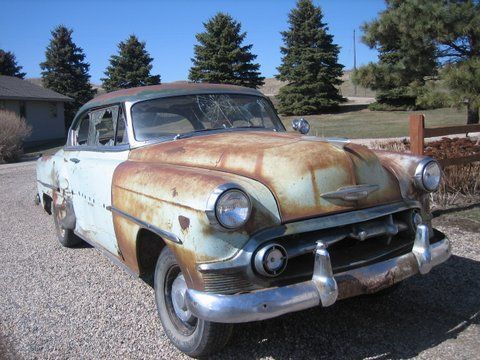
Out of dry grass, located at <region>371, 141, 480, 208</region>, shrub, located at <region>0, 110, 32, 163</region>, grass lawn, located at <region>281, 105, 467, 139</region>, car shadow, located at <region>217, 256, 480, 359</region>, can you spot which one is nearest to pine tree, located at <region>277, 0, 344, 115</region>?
grass lawn, located at <region>281, 105, 467, 139</region>

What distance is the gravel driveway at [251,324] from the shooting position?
3.20m

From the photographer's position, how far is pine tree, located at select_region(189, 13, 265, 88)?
34.9 m

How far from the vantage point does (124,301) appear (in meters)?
4.12

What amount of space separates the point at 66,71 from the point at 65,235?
35.4 metres

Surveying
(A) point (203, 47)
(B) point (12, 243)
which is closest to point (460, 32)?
(B) point (12, 243)

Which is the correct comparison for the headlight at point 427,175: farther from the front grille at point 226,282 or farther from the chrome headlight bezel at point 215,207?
the front grille at point 226,282

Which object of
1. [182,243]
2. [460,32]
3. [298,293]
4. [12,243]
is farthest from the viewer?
[460,32]

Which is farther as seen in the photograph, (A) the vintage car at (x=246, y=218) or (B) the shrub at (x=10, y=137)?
(B) the shrub at (x=10, y=137)

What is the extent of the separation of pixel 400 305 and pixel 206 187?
6.65 ft

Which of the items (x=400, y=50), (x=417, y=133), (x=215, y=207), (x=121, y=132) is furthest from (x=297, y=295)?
(x=400, y=50)

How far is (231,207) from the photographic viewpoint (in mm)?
2711

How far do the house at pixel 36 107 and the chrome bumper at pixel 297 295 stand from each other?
1101 inches

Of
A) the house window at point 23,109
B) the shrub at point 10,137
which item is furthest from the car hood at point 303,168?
the house window at point 23,109

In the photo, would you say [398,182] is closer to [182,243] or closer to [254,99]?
[182,243]
